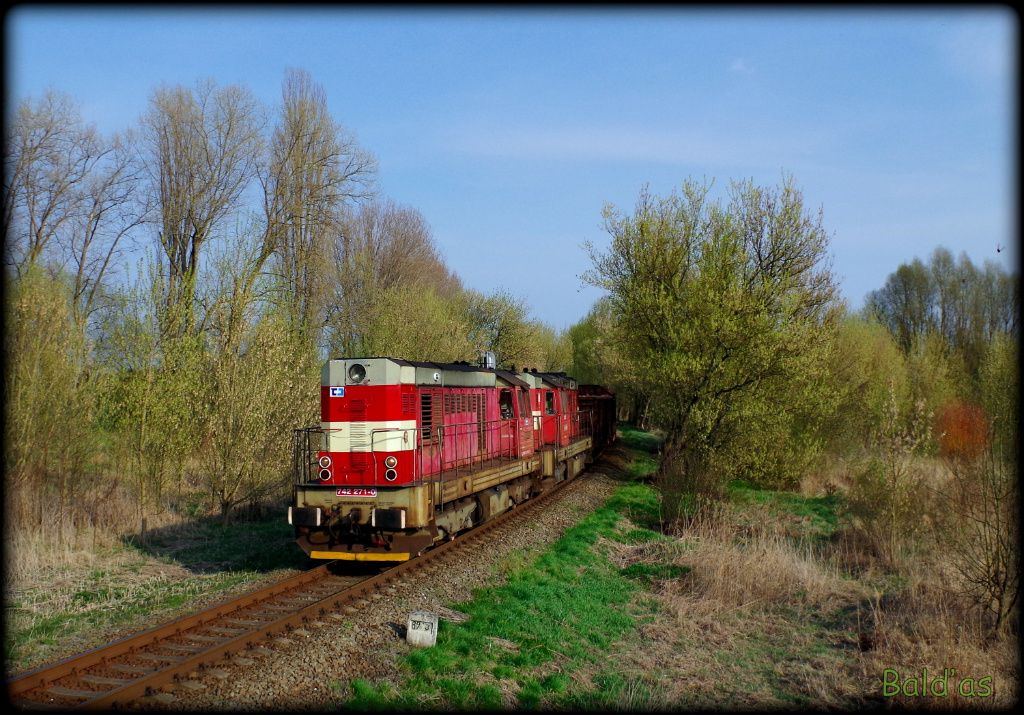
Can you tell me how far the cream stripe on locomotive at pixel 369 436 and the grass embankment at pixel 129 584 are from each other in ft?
7.74

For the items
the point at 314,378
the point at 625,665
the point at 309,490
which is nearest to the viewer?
the point at 625,665

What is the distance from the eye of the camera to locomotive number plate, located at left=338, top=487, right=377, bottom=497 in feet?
35.6

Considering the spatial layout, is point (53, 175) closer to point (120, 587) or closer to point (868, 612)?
point (120, 587)

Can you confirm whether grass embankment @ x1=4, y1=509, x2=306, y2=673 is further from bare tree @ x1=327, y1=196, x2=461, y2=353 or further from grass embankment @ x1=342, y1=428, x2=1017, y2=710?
bare tree @ x1=327, y1=196, x2=461, y2=353

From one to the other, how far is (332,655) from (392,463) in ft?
13.1

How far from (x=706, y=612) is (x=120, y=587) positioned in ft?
29.7

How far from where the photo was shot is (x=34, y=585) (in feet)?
33.5

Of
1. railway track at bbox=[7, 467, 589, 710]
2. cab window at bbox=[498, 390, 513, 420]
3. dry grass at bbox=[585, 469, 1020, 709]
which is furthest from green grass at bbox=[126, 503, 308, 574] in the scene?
dry grass at bbox=[585, 469, 1020, 709]

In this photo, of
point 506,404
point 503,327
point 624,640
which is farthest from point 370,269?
point 624,640

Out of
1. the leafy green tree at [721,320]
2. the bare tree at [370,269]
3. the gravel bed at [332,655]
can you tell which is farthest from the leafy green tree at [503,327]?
the gravel bed at [332,655]

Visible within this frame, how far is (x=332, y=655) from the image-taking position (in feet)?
24.3

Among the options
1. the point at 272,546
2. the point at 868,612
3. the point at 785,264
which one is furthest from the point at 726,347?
the point at 272,546

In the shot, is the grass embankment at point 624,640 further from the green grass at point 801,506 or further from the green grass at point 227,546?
the green grass at point 227,546

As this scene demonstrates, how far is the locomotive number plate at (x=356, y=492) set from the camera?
10859mm
